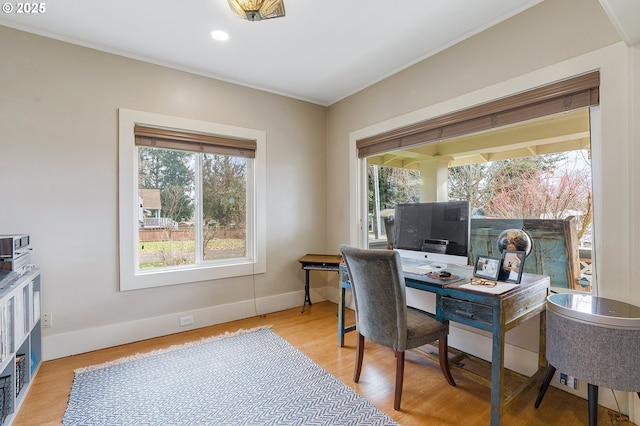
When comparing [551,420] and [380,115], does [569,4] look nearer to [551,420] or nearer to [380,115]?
[380,115]

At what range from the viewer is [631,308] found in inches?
61.8

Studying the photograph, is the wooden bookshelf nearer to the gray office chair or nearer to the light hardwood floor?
the light hardwood floor

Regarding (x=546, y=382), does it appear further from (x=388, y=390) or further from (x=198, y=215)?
(x=198, y=215)

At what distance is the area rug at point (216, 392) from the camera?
5.78ft

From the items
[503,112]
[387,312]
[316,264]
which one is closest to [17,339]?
[387,312]

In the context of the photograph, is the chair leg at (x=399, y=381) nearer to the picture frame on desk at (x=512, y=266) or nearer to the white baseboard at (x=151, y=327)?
the picture frame on desk at (x=512, y=266)

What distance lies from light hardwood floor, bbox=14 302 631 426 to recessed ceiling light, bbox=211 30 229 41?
8.91 feet

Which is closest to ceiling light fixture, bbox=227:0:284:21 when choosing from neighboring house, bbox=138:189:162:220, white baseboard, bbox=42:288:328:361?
neighboring house, bbox=138:189:162:220

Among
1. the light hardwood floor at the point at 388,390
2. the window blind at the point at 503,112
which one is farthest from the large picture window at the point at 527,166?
the light hardwood floor at the point at 388,390

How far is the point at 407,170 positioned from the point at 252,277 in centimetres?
213

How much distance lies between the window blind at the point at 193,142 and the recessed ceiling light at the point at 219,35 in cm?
99

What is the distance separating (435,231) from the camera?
2357 mm

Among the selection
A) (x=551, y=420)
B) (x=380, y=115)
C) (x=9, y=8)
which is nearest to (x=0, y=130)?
(x=9, y=8)

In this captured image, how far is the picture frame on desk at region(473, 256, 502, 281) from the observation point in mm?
1991
